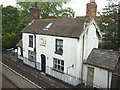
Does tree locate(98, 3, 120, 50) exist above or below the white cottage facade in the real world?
above

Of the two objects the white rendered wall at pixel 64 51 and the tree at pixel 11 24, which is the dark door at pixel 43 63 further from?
the tree at pixel 11 24

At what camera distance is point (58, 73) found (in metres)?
12.0

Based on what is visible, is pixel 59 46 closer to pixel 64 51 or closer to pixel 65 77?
pixel 64 51

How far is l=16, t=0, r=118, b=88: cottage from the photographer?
10.7 meters

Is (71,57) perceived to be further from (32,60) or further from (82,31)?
(32,60)

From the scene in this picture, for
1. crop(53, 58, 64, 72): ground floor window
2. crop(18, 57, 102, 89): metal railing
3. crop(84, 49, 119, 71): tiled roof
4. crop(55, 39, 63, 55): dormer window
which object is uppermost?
crop(55, 39, 63, 55): dormer window

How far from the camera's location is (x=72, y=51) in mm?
11047

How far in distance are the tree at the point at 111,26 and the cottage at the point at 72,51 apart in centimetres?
415

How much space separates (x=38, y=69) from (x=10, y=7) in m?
18.0

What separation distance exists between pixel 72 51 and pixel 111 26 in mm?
8462

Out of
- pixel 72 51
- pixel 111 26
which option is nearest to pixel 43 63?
pixel 72 51

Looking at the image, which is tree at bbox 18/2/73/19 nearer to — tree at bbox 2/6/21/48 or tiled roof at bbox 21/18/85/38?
tree at bbox 2/6/21/48

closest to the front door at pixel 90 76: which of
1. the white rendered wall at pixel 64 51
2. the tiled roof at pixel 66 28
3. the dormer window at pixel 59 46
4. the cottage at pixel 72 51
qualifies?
the cottage at pixel 72 51

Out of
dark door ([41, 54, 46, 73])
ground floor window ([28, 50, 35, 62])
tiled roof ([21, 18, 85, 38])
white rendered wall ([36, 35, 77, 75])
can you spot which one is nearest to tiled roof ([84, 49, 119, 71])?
white rendered wall ([36, 35, 77, 75])
